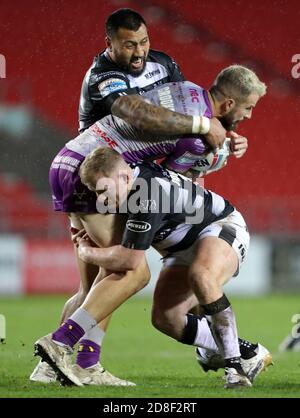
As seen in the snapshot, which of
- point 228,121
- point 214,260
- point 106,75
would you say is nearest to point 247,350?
point 214,260

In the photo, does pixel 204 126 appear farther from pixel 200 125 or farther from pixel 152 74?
pixel 152 74

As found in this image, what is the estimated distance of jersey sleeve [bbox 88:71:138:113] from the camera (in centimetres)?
491

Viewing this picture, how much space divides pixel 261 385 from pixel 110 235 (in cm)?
110

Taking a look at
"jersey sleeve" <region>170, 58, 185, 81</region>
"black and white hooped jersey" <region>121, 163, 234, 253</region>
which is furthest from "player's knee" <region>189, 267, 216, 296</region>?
"jersey sleeve" <region>170, 58, 185, 81</region>

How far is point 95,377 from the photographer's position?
4.82 m

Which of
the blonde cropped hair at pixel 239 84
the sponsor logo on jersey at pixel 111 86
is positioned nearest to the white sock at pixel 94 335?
the sponsor logo on jersey at pixel 111 86

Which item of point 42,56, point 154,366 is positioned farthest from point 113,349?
point 42,56

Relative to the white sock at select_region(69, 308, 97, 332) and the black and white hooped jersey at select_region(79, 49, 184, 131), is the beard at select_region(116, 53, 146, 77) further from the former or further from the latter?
the white sock at select_region(69, 308, 97, 332)

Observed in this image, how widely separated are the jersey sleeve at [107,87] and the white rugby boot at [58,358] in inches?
49.7

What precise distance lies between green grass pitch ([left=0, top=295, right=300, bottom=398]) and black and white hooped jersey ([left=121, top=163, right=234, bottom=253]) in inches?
29.6

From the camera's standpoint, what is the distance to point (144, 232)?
4.61 meters

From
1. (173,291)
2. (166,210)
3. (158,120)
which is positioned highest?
(158,120)

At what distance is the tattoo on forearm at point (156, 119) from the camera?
4648 millimetres

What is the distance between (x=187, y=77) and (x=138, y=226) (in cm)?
926
